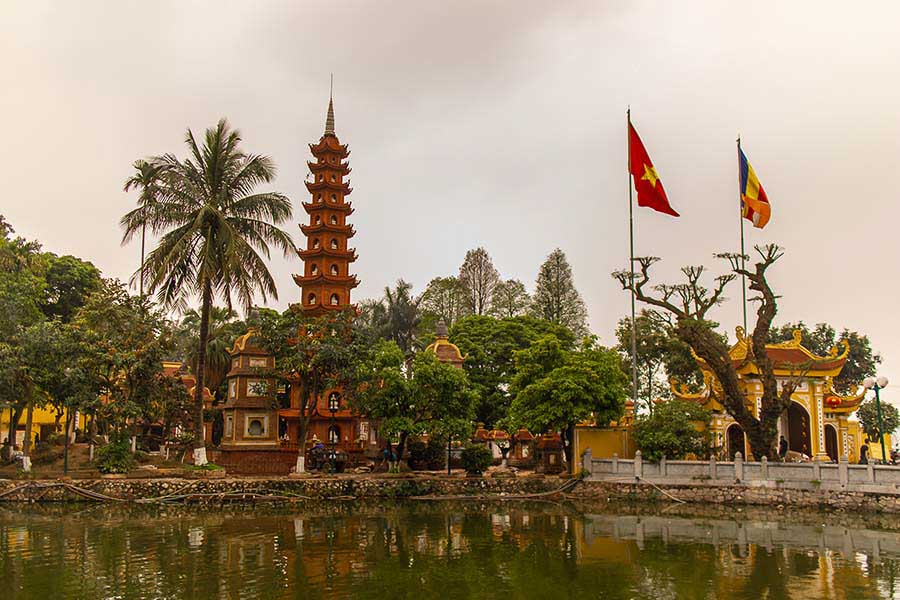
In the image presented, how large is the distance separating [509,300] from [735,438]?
77.6 ft

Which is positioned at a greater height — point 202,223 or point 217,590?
point 202,223

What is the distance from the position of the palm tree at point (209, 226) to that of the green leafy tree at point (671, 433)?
16.9 metres

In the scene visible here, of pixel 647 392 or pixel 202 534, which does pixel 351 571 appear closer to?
pixel 202 534

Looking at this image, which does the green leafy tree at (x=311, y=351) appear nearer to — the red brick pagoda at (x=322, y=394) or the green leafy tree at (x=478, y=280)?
the red brick pagoda at (x=322, y=394)

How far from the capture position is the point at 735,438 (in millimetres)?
36938

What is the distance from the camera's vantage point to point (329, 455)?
3653cm

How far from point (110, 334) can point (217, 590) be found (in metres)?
21.3

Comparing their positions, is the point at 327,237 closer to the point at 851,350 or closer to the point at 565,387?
the point at 565,387

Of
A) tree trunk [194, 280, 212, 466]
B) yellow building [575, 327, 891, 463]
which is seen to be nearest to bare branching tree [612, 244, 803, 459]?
yellow building [575, 327, 891, 463]

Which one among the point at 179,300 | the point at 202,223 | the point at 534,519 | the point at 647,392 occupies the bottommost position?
the point at 534,519

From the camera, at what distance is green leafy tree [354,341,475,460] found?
32.1 meters

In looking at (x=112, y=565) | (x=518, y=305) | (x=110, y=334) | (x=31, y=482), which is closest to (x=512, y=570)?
(x=112, y=565)

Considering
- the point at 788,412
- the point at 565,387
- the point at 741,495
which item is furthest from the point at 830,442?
the point at 565,387

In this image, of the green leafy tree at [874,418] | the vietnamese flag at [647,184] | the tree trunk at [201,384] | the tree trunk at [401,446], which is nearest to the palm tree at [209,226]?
the tree trunk at [201,384]
